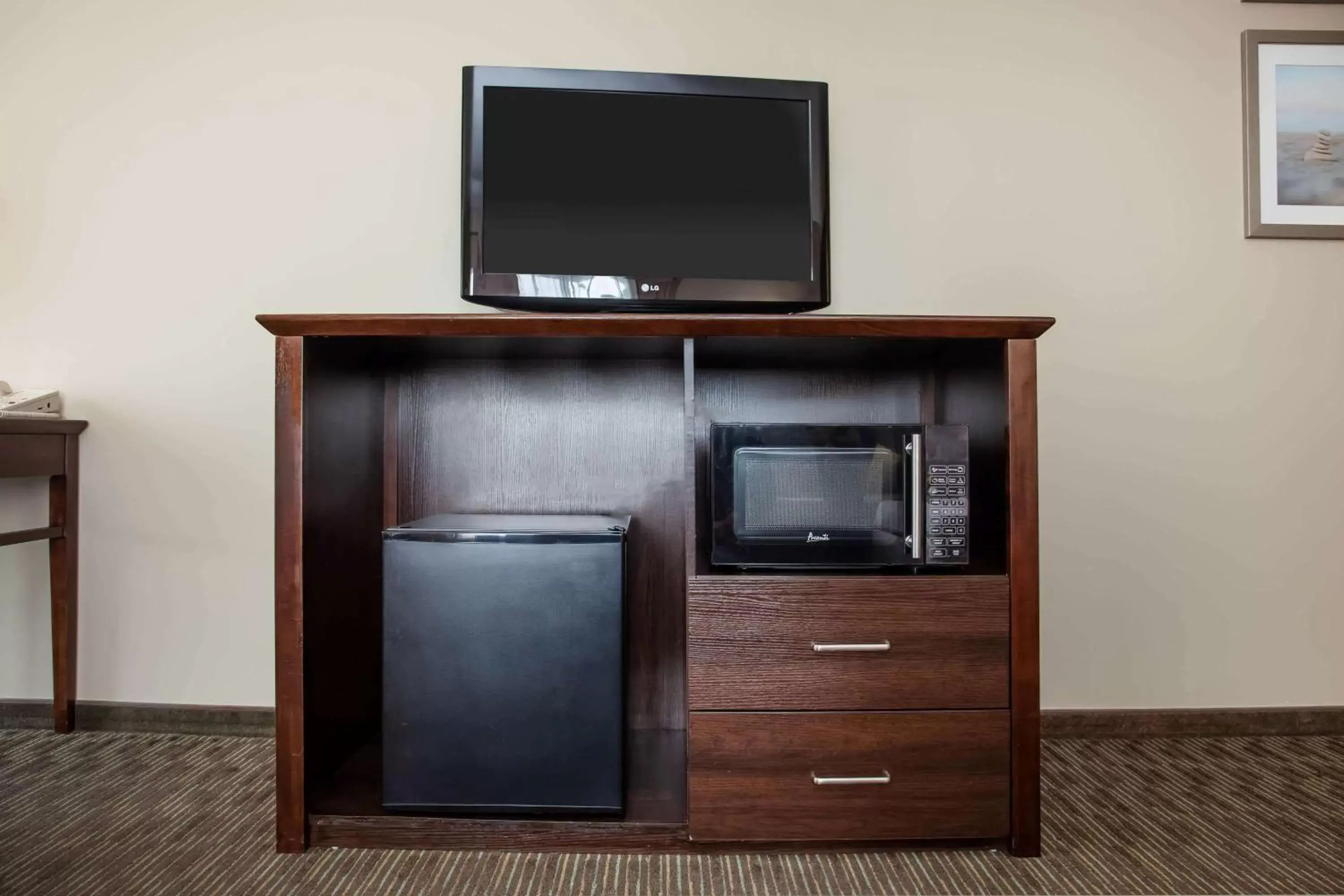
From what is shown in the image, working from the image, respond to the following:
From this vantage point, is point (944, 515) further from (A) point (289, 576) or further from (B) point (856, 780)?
(A) point (289, 576)

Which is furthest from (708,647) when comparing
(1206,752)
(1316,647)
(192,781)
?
(1316,647)

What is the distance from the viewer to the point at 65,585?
1.77m

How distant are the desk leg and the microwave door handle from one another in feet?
6.33

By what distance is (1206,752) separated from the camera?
172cm

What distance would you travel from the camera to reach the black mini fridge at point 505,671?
1281mm

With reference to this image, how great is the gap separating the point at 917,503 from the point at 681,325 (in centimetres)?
51

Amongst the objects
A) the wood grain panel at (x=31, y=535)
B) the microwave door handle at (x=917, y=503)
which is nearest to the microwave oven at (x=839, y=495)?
the microwave door handle at (x=917, y=503)

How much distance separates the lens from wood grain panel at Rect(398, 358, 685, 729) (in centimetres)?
176

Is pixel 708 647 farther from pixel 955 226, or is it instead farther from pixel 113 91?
pixel 113 91

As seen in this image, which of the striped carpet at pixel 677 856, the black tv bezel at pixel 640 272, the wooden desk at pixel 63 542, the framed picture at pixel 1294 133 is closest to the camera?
the striped carpet at pixel 677 856

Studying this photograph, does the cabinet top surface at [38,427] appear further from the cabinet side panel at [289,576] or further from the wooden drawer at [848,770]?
the wooden drawer at [848,770]

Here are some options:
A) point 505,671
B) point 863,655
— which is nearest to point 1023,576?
point 863,655

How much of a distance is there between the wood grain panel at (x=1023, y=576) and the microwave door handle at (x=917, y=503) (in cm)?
14

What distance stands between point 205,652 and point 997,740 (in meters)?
1.80
